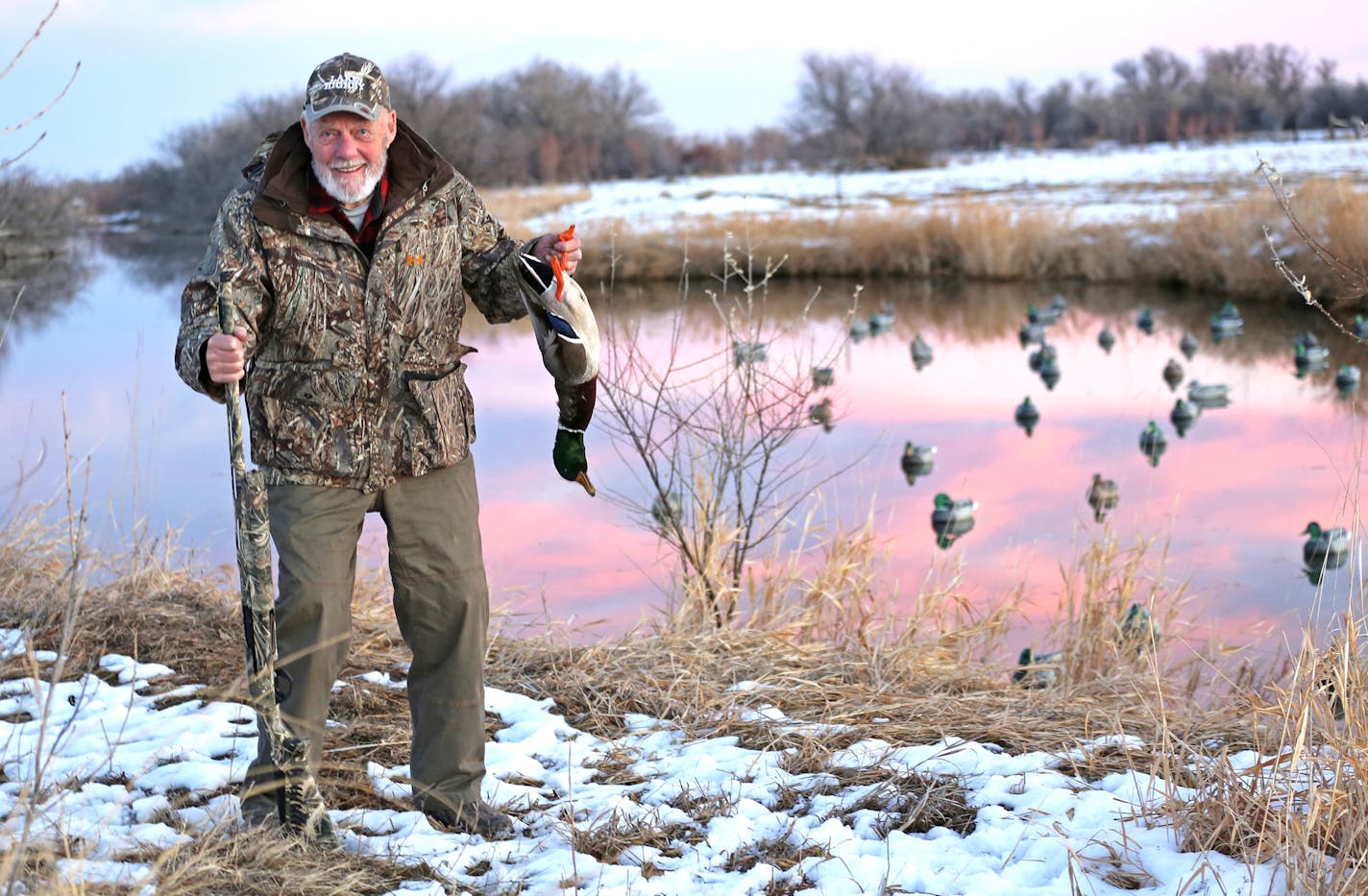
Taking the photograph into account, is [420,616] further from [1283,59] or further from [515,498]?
[1283,59]

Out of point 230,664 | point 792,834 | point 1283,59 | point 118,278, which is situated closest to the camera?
point 792,834

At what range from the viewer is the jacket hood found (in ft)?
10.9

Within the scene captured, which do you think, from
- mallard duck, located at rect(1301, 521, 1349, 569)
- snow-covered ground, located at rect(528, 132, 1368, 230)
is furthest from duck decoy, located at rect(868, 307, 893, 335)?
mallard duck, located at rect(1301, 521, 1349, 569)

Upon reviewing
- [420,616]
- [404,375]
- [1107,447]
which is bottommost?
[1107,447]

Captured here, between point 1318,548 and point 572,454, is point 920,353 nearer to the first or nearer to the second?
point 1318,548

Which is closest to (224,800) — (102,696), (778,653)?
(102,696)

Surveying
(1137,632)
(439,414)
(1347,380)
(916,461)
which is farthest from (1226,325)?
(439,414)

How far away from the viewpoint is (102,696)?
4605mm

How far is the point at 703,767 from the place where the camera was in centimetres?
404

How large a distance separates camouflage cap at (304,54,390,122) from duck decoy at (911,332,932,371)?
12.9 m

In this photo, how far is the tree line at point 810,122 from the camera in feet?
166

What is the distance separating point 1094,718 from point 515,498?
654 cm

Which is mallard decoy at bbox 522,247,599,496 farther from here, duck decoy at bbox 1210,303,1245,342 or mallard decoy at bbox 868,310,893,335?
mallard decoy at bbox 868,310,893,335

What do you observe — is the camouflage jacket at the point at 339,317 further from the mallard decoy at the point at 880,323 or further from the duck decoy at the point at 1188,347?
the mallard decoy at the point at 880,323
